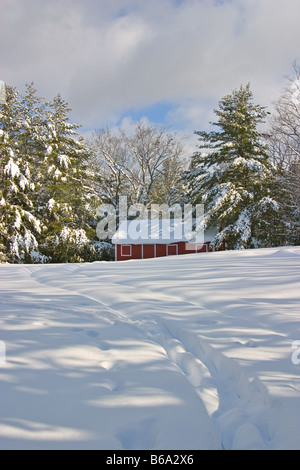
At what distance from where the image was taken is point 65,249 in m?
23.6

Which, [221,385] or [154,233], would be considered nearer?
[221,385]

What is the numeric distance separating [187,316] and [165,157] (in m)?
30.2

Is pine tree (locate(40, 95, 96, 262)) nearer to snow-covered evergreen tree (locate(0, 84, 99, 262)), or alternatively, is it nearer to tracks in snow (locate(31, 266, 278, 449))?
snow-covered evergreen tree (locate(0, 84, 99, 262))

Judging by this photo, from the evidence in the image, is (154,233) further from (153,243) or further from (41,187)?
(41,187)

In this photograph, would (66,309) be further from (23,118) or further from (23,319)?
(23,118)

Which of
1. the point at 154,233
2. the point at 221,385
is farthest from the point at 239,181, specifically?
the point at 221,385

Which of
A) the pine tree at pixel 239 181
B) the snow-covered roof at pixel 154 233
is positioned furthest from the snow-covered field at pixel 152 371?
the snow-covered roof at pixel 154 233

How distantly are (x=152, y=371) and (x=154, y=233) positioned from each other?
23.5 m

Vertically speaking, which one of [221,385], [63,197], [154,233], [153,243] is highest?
[63,197]

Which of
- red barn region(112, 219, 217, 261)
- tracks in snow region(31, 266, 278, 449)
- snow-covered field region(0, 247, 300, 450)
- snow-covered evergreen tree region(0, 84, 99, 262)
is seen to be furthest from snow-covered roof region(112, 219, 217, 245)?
tracks in snow region(31, 266, 278, 449)

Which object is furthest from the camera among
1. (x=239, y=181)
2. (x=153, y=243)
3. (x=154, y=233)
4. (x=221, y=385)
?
(x=154, y=233)

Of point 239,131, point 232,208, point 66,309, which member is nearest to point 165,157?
point 239,131

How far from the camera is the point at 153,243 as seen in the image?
26016mm

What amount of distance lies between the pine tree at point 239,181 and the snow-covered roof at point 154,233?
2.79 metres
